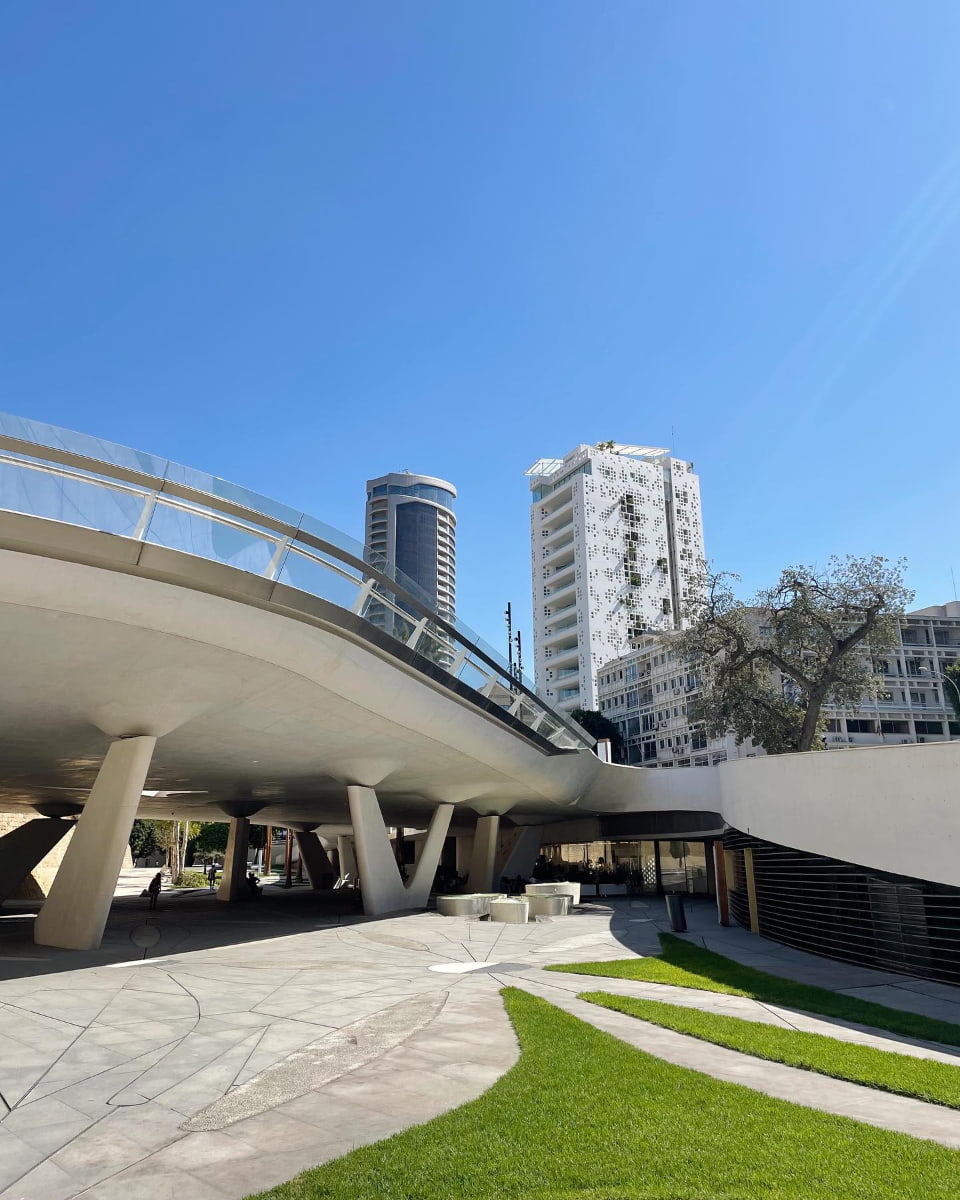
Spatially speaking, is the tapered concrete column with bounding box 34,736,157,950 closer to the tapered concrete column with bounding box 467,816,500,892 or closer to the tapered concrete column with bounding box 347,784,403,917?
the tapered concrete column with bounding box 347,784,403,917

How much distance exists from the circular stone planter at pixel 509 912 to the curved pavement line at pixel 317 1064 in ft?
45.6

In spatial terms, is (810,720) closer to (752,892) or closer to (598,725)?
(752,892)

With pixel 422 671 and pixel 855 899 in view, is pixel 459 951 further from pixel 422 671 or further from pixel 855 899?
pixel 855 899

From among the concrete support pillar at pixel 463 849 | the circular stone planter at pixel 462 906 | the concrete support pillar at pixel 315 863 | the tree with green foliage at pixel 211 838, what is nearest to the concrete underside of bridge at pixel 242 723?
the circular stone planter at pixel 462 906

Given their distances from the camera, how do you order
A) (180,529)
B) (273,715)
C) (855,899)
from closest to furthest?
1. (180,529)
2. (855,899)
3. (273,715)

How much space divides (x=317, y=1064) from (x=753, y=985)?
7.68 metres

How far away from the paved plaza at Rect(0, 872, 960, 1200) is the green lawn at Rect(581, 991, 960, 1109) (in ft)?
0.79

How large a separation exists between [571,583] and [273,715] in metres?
77.3

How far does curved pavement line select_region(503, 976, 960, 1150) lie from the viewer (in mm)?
6234

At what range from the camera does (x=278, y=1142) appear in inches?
230

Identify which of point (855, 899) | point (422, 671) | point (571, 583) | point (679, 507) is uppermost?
point (679, 507)

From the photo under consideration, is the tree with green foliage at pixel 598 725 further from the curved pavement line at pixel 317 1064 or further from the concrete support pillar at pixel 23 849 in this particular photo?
the curved pavement line at pixel 317 1064

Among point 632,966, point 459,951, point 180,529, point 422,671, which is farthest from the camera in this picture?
point 422,671

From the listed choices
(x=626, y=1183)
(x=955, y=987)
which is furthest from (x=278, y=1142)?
(x=955, y=987)
